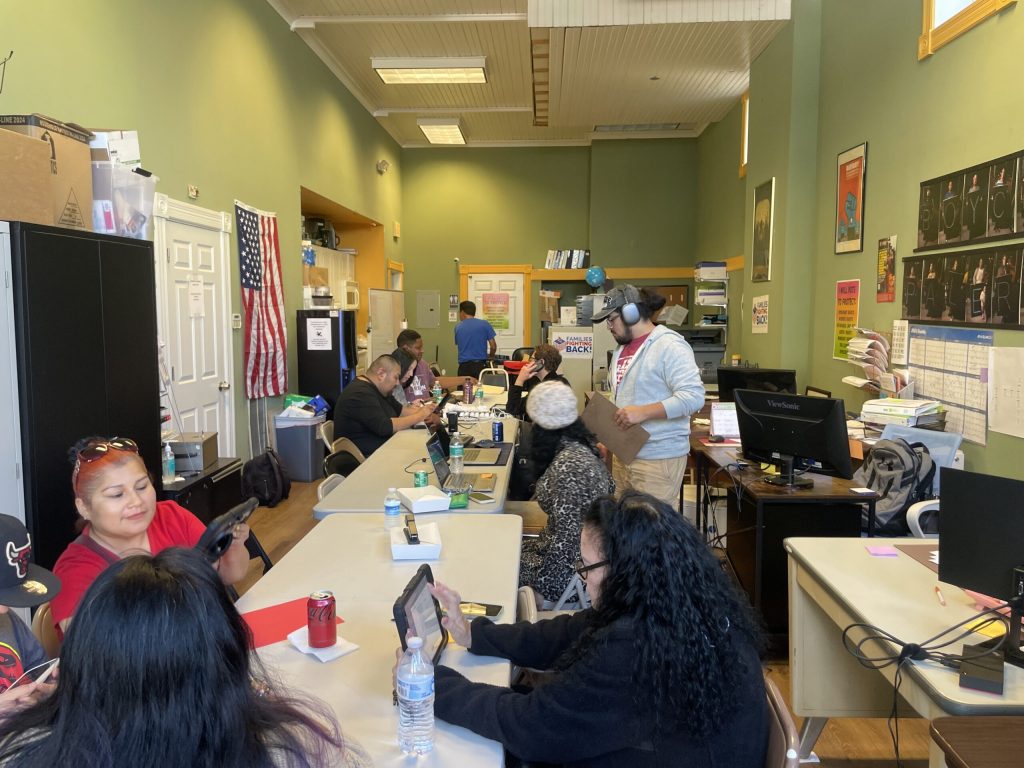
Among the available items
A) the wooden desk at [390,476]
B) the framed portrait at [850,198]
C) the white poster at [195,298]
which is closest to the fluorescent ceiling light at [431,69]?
the white poster at [195,298]

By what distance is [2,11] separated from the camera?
3154 mm

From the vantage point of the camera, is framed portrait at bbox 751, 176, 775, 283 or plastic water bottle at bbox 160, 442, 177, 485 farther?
framed portrait at bbox 751, 176, 775, 283

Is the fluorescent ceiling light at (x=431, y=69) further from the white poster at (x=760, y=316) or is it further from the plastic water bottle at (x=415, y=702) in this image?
the plastic water bottle at (x=415, y=702)

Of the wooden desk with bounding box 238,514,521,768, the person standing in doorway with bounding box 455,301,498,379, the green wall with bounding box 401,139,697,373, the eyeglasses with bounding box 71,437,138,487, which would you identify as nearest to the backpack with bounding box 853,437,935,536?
the wooden desk with bounding box 238,514,521,768

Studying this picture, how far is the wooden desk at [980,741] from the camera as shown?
1341 millimetres

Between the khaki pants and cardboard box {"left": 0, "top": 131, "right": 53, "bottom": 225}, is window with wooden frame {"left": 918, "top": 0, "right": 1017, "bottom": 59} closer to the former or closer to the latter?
the khaki pants

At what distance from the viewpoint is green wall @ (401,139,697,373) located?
35.7 ft

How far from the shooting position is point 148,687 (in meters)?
0.89

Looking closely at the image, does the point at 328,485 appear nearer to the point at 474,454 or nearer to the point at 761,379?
the point at 474,454

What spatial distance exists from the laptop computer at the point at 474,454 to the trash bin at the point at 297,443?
2.75 meters

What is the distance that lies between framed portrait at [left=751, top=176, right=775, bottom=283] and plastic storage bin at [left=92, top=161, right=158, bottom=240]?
4724mm

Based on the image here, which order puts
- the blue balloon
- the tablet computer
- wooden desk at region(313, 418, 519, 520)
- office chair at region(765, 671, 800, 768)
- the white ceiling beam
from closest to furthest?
office chair at region(765, 671, 800, 768), the tablet computer, wooden desk at region(313, 418, 519, 520), the white ceiling beam, the blue balloon

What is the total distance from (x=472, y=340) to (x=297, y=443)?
130 inches

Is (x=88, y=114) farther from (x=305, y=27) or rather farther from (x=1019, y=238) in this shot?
(x=1019, y=238)
